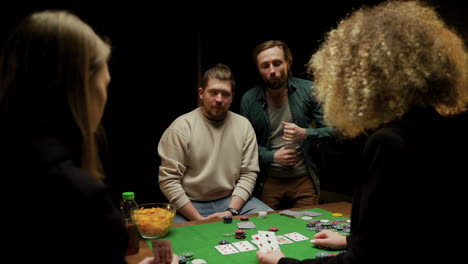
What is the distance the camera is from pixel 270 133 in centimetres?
317

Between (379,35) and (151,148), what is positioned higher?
(379,35)

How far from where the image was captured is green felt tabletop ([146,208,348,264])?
155 centimetres

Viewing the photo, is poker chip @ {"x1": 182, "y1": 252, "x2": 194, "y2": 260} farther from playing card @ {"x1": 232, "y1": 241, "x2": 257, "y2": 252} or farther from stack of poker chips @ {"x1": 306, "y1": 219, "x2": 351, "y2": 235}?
stack of poker chips @ {"x1": 306, "y1": 219, "x2": 351, "y2": 235}

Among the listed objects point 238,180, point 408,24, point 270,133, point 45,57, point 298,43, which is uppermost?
point 298,43

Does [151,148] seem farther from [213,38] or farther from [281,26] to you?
[281,26]

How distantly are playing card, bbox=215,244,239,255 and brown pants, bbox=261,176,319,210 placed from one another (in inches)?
59.6

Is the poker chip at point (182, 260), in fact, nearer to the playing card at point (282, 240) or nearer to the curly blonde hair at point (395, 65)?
the playing card at point (282, 240)

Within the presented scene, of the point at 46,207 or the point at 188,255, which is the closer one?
the point at 46,207

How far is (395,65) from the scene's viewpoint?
3.60 ft

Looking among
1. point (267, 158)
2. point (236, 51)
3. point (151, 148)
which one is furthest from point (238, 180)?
point (236, 51)

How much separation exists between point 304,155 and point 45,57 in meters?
2.50

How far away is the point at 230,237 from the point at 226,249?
0.17 meters

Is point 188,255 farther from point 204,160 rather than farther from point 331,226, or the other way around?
point 204,160

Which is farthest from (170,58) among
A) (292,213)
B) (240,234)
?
(240,234)
